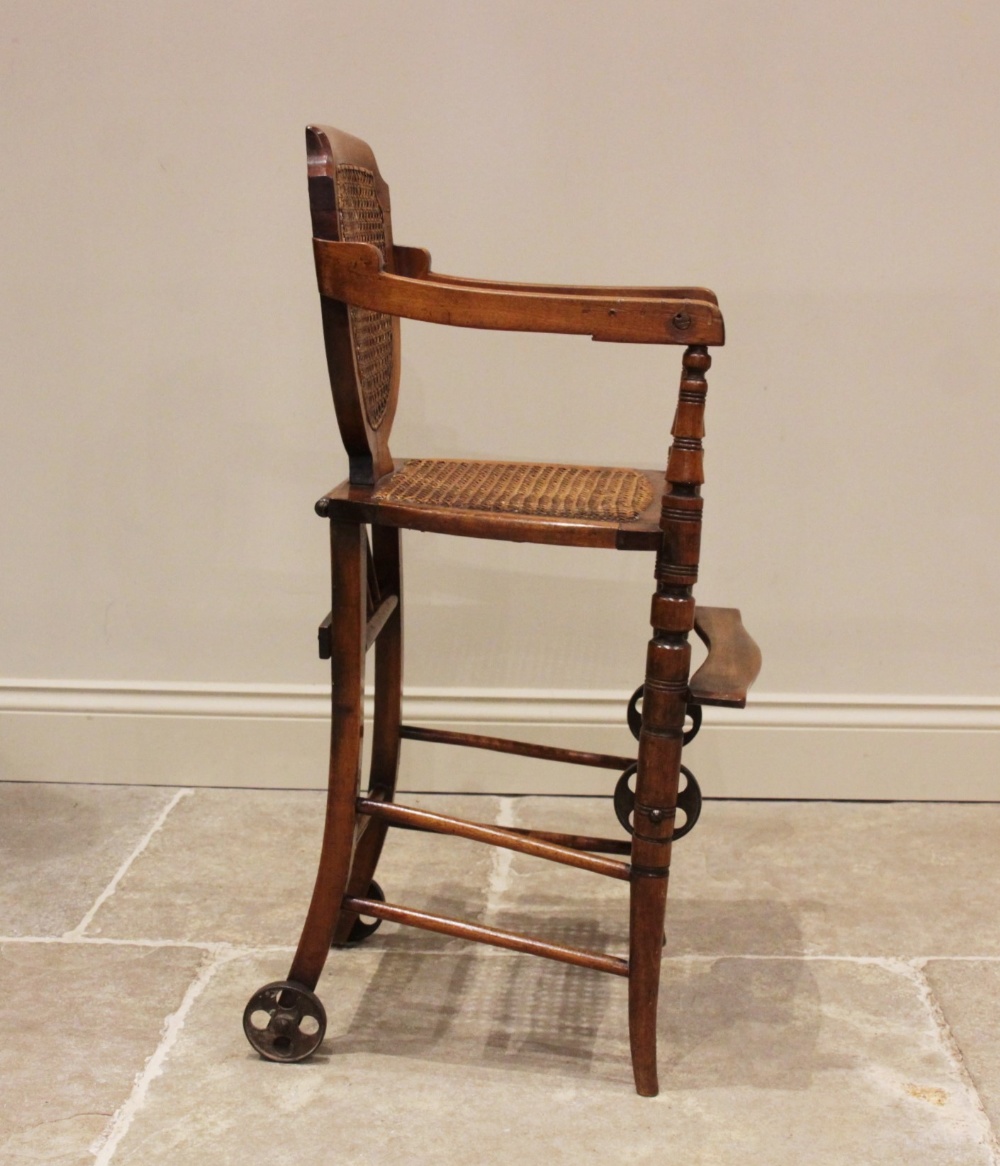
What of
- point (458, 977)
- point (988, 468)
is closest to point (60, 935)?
point (458, 977)

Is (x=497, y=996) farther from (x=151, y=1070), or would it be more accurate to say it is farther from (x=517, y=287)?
(x=517, y=287)

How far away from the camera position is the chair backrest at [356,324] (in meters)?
1.41

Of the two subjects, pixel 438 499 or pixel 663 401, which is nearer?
pixel 438 499

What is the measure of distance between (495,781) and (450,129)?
122cm

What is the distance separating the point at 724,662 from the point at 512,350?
0.93 m

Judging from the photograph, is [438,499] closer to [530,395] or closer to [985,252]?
[530,395]

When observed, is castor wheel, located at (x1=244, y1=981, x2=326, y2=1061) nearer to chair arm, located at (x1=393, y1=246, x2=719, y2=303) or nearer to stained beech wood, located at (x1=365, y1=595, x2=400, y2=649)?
stained beech wood, located at (x1=365, y1=595, x2=400, y2=649)

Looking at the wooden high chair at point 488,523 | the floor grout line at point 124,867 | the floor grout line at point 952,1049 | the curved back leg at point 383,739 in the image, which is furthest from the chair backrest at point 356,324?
the floor grout line at point 952,1049

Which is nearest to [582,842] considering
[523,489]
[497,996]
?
[497,996]

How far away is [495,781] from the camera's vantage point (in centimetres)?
242

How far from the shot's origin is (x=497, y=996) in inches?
69.2

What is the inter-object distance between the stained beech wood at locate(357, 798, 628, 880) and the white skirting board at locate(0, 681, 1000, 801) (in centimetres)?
80

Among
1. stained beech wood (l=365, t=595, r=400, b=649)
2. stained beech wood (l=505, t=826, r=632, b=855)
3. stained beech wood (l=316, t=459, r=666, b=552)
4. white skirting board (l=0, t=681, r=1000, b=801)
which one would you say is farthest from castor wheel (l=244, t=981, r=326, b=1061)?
white skirting board (l=0, t=681, r=1000, b=801)

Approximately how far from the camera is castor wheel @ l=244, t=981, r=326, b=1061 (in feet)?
5.18
